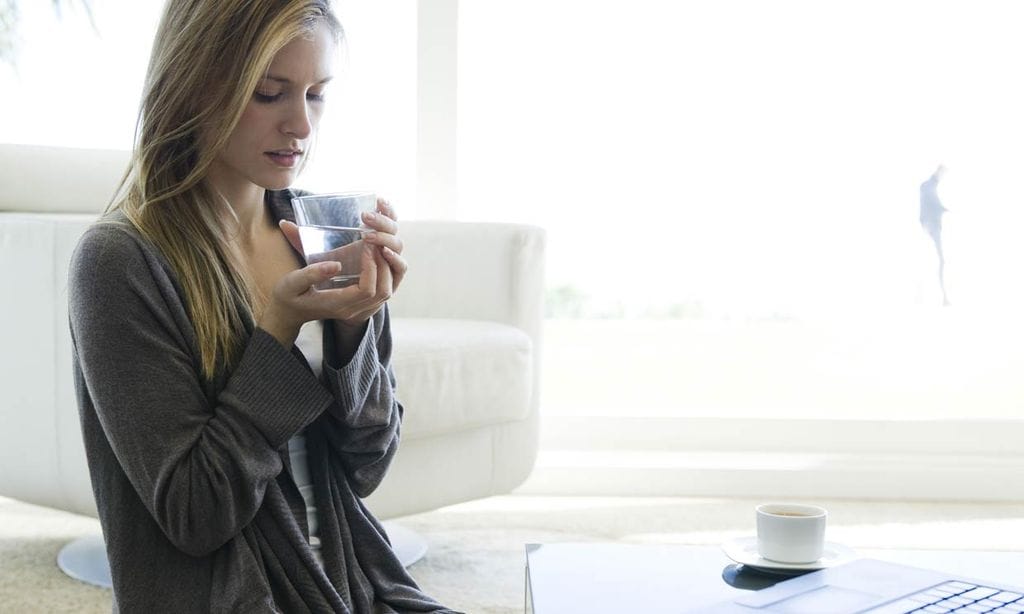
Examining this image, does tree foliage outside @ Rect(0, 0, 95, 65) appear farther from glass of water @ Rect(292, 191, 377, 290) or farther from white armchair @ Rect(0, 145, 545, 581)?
glass of water @ Rect(292, 191, 377, 290)

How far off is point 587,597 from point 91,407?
0.48 m

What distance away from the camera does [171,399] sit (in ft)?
3.35

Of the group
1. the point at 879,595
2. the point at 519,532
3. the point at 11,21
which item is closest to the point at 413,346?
the point at 519,532

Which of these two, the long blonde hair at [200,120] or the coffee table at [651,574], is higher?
the long blonde hair at [200,120]

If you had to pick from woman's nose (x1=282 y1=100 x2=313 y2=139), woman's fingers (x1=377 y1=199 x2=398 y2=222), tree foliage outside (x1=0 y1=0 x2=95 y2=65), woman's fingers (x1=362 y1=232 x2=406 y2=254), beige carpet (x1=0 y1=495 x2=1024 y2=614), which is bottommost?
beige carpet (x1=0 y1=495 x2=1024 y2=614)

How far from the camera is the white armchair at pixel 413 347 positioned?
1984mm

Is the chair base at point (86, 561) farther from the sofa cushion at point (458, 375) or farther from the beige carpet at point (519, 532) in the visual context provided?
the sofa cushion at point (458, 375)

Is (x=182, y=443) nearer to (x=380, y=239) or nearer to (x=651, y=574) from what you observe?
(x=380, y=239)

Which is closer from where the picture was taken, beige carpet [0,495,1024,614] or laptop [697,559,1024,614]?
laptop [697,559,1024,614]

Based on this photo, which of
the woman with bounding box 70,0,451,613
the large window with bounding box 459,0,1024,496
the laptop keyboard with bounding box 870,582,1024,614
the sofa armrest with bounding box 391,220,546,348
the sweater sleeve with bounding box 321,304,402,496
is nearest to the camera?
the laptop keyboard with bounding box 870,582,1024,614

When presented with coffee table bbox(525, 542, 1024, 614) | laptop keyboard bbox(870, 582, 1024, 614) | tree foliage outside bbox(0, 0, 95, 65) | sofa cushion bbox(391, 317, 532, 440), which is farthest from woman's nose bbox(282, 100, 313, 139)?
tree foliage outside bbox(0, 0, 95, 65)

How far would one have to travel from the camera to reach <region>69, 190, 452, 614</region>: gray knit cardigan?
1013mm

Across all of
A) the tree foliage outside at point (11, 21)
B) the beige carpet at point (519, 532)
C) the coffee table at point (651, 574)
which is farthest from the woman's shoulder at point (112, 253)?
the tree foliage outside at point (11, 21)

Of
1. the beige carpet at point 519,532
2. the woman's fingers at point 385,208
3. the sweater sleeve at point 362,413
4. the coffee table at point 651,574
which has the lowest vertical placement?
the beige carpet at point 519,532
